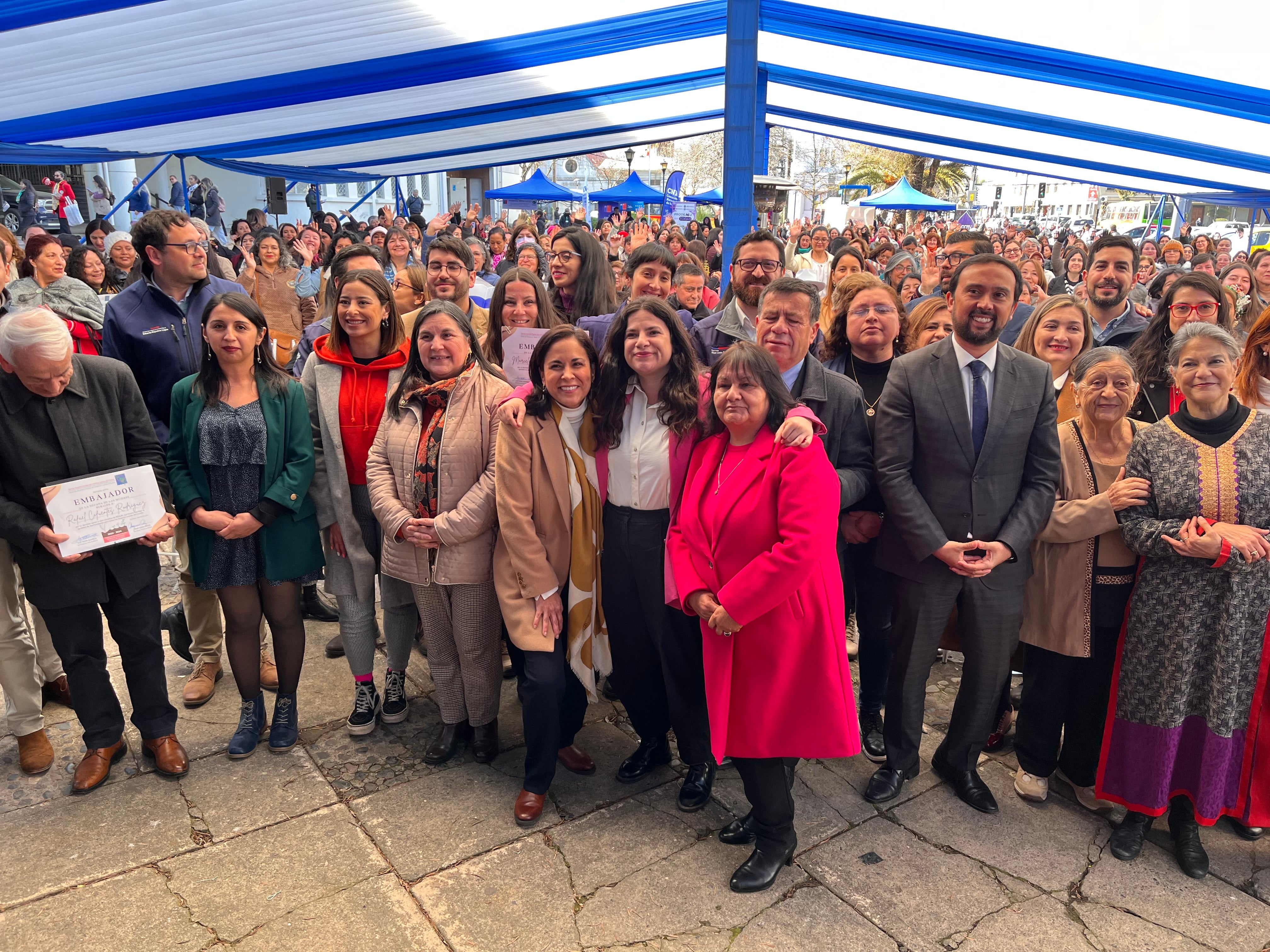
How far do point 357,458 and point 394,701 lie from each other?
3.64 ft

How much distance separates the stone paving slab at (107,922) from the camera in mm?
2406

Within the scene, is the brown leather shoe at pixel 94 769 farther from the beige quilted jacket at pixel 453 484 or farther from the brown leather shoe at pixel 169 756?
the beige quilted jacket at pixel 453 484

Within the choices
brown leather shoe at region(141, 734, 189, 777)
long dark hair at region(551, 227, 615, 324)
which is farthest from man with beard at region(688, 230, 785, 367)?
brown leather shoe at region(141, 734, 189, 777)

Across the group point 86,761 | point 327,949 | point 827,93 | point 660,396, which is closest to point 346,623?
point 86,761

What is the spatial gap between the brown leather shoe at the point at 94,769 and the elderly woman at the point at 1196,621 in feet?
12.3

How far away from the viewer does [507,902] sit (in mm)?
2586

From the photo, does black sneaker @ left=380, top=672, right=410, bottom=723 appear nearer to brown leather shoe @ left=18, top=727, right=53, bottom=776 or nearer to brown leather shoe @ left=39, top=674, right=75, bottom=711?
brown leather shoe @ left=18, top=727, right=53, bottom=776

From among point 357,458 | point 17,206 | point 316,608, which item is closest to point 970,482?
point 357,458

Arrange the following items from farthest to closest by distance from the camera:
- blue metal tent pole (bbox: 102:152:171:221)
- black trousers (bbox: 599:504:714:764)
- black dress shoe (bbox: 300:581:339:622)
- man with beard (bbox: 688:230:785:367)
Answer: blue metal tent pole (bbox: 102:152:171:221), black dress shoe (bbox: 300:581:339:622), man with beard (bbox: 688:230:785:367), black trousers (bbox: 599:504:714:764)

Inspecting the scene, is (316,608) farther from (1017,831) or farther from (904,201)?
(904,201)

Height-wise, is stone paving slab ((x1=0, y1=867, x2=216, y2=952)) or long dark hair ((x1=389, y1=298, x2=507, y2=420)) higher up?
long dark hair ((x1=389, y1=298, x2=507, y2=420))

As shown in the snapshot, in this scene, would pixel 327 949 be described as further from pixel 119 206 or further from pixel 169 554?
pixel 119 206

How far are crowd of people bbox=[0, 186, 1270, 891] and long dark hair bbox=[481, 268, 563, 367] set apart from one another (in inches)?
18.2

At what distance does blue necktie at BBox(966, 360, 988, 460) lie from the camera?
2.91m
